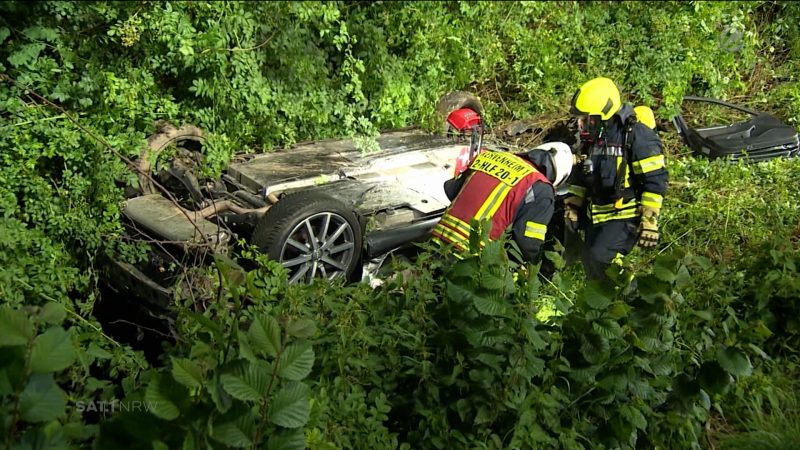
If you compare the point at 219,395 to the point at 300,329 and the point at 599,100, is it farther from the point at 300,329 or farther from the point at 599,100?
the point at 599,100

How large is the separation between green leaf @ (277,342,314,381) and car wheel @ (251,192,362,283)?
3366 mm

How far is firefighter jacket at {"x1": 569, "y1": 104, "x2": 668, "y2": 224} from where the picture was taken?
6113 millimetres

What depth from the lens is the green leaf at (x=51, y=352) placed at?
1.88 m

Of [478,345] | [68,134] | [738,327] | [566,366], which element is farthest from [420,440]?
[68,134]

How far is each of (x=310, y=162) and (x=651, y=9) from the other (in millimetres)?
5844

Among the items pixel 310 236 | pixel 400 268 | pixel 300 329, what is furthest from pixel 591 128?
pixel 300 329

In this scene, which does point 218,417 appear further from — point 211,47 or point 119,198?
point 211,47

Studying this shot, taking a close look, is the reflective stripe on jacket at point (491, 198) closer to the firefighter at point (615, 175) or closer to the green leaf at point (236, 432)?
the firefighter at point (615, 175)

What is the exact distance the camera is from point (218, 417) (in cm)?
213

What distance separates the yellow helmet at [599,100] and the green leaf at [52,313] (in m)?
4.85

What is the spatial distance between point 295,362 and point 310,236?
12.0 ft

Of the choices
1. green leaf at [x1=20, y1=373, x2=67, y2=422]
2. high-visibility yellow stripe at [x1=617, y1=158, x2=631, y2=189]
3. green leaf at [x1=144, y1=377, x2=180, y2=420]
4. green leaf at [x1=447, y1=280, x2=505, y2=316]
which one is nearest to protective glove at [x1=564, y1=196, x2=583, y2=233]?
high-visibility yellow stripe at [x1=617, y1=158, x2=631, y2=189]

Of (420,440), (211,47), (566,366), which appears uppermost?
(211,47)
